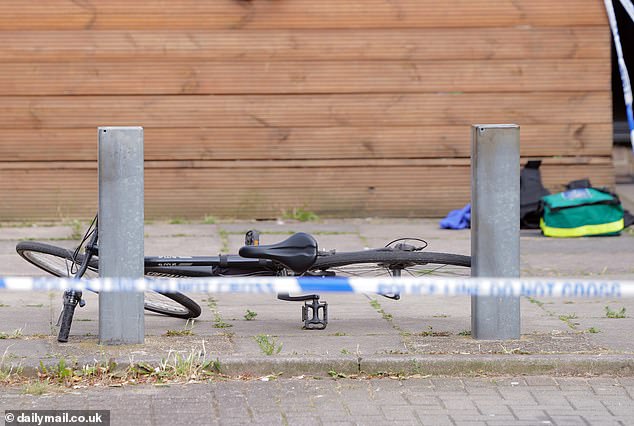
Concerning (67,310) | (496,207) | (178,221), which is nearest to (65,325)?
(67,310)

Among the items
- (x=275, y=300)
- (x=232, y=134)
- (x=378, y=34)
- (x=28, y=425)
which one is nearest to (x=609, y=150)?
(x=378, y=34)

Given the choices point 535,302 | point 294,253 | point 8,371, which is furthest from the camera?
point 535,302

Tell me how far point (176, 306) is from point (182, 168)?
3.82 m

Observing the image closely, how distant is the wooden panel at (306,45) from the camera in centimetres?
1045

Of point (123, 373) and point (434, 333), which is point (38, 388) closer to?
point (123, 373)

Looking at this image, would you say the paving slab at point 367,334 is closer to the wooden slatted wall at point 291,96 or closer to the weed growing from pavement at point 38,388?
the weed growing from pavement at point 38,388

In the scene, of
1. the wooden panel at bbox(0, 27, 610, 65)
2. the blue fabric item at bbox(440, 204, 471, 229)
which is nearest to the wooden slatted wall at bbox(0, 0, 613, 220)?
the wooden panel at bbox(0, 27, 610, 65)

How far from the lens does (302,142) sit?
35.1 feet

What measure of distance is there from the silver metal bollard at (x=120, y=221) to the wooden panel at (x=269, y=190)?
14.5 feet

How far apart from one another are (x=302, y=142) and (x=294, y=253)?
14.0 ft

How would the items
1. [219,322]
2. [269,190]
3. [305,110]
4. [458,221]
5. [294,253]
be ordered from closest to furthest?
[294,253] < [219,322] < [458,221] < [305,110] < [269,190]

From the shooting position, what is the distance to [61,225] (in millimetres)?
10625

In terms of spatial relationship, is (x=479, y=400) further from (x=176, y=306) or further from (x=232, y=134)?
(x=232, y=134)

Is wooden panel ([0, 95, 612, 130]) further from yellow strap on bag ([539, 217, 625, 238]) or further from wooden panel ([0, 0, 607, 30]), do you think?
yellow strap on bag ([539, 217, 625, 238])
